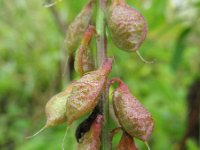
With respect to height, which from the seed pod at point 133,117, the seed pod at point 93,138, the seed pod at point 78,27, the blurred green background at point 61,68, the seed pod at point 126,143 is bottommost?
the blurred green background at point 61,68

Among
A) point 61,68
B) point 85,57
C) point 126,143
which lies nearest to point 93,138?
point 126,143

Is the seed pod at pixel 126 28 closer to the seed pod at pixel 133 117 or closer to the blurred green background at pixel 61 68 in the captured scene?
the seed pod at pixel 133 117

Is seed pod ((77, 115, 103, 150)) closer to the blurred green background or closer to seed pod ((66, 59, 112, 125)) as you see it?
seed pod ((66, 59, 112, 125))

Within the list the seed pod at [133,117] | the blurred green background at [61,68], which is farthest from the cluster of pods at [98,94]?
the blurred green background at [61,68]

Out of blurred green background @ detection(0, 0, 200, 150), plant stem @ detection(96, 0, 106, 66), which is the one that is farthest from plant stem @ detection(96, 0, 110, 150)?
blurred green background @ detection(0, 0, 200, 150)

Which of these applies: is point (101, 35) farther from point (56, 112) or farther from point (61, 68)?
point (61, 68)

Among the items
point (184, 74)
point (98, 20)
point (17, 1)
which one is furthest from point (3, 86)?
point (98, 20)
